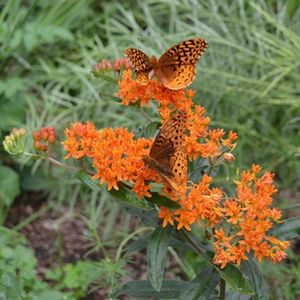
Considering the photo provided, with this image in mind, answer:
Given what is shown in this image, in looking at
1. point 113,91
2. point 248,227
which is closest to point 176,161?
point 248,227

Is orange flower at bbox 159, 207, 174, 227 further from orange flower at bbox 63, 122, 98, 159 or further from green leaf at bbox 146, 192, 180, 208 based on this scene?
orange flower at bbox 63, 122, 98, 159

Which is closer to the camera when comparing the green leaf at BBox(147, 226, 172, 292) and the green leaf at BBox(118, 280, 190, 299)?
the green leaf at BBox(147, 226, 172, 292)

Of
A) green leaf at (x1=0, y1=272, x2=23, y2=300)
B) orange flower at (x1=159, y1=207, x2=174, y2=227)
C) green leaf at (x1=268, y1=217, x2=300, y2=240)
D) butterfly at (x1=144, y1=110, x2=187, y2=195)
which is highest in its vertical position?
butterfly at (x1=144, y1=110, x2=187, y2=195)

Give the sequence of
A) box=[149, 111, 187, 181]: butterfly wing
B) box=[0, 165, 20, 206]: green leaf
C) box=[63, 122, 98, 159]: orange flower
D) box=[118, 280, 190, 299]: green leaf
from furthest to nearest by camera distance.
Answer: box=[0, 165, 20, 206]: green leaf < box=[118, 280, 190, 299]: green leaf < box=[63, 122, 98, 159]: orange flower < box=[149, 111, 187, 181]: butterfly wing


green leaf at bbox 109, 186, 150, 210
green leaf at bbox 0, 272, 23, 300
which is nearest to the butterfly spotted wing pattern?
green leaf at bbox 109, 186, 150, 210

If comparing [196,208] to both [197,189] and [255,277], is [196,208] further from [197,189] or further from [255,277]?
[255,277]

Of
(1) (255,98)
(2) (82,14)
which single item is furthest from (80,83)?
(1) (255,98)

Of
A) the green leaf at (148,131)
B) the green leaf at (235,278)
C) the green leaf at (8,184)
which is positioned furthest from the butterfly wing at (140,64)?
the green leaf at (8,184)
